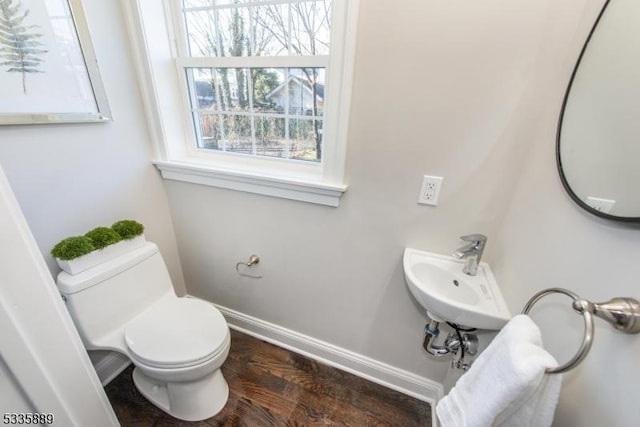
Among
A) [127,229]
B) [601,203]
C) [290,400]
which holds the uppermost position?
[601,203]

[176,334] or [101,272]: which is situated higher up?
[101,272]

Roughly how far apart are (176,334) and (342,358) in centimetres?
91

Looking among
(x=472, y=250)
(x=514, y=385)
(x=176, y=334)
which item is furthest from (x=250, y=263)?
(x=514, y=385)

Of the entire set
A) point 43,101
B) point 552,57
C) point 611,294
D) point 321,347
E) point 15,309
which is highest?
point 552,57

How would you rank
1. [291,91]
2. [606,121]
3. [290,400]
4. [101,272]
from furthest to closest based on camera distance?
[290,400], [291,91], [101,272], [606,121]

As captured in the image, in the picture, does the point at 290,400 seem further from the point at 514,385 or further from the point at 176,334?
the point at 514,385

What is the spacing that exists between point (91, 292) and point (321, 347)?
1.18 meters

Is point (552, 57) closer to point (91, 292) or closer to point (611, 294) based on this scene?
point (611, 294)

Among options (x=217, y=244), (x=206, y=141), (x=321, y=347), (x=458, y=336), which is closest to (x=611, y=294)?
(x=458, y=336)

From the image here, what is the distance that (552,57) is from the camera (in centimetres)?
79

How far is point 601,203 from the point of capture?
550mm

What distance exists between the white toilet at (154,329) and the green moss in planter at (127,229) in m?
0.09

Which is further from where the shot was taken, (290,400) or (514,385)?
(290,400)

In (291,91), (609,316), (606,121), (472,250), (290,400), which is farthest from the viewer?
(290,400)
